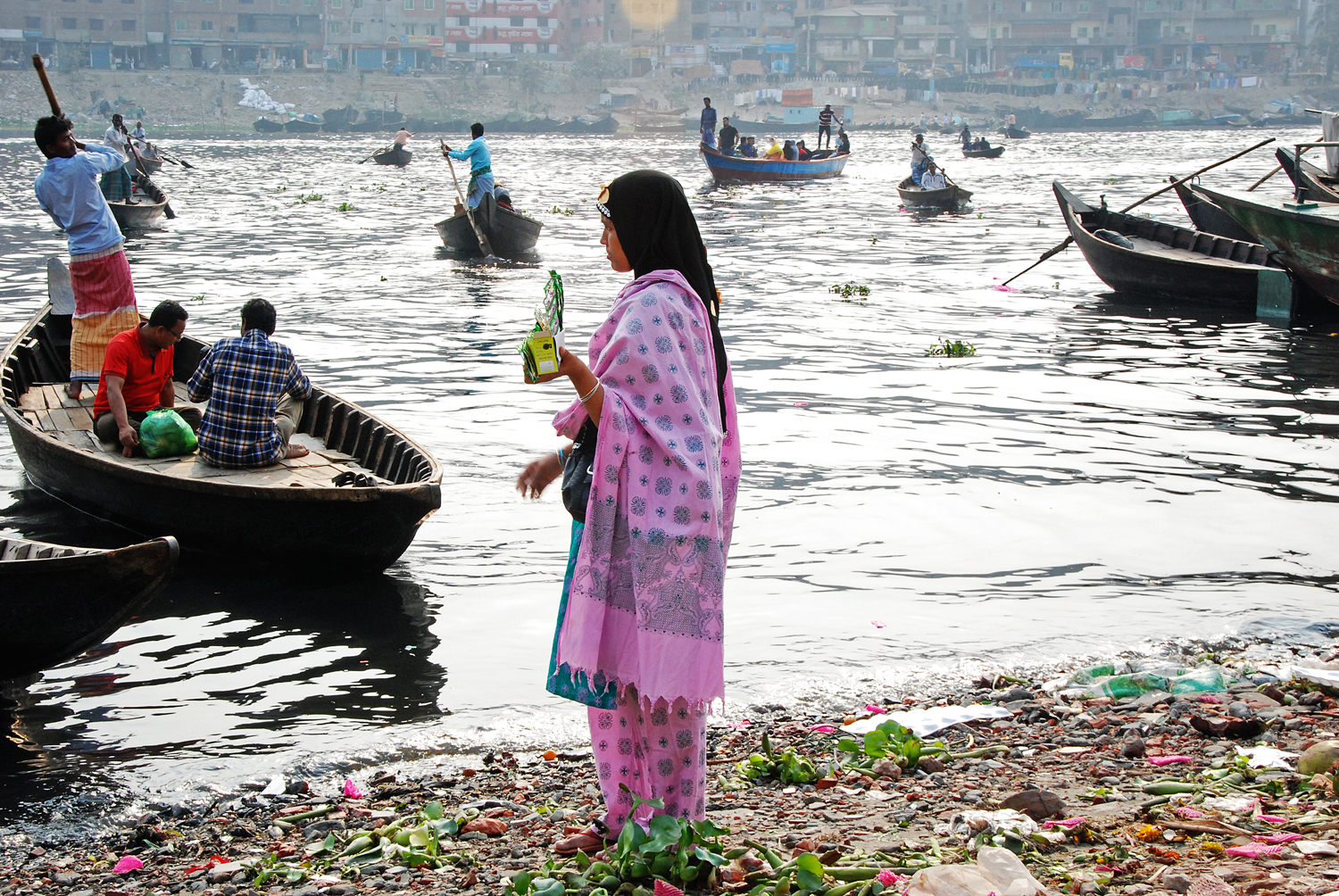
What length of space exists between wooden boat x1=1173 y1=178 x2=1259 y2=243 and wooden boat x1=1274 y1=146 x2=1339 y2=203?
1.05 meters

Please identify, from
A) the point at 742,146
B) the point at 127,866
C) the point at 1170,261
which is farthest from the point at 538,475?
the point at 742,146

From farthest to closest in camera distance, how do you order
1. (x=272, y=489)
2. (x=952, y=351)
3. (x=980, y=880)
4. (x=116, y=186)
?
1. (x=116, y=186)
2. (x=952, y=351)
3. (x=272, y=489)
4. (x=980, y=880)

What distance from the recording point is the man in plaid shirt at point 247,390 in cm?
653

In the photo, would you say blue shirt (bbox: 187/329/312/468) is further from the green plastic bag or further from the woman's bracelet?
the woman's bracelet

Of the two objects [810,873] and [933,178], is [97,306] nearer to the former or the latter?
[810,873]

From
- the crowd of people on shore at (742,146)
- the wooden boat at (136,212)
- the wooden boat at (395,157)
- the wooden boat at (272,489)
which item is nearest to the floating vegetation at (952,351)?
the wooden boat at (272,489)

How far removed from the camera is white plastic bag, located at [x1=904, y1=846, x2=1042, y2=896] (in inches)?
107

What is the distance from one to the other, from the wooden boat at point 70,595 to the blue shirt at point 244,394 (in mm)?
1823

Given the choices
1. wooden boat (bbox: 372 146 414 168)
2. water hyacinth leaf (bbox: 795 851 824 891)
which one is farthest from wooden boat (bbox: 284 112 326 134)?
water hyacinth leaf (bbox: 795 851 824 891)

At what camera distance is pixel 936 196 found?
2797cm

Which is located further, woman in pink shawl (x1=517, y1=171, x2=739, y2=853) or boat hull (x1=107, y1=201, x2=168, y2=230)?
boat hull (x1=107, y1=201, x2=168, y2=230)

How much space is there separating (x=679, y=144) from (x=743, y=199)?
132ft

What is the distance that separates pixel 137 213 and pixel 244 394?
714 inches

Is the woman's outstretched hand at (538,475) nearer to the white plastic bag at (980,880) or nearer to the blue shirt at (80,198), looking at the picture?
the white plastic bag at (980,880)
